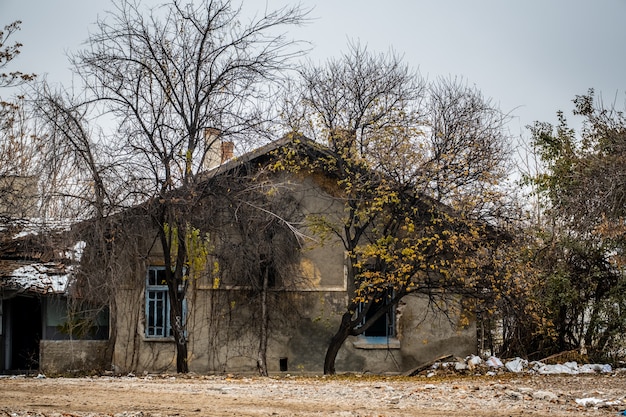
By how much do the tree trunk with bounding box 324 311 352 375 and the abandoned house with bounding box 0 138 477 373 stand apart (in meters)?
0.45

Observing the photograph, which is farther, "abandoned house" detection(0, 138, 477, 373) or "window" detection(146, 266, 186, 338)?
"window" detection(146, 266, 186, 338)

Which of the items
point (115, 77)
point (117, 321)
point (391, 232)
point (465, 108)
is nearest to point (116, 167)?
point (115, 77)

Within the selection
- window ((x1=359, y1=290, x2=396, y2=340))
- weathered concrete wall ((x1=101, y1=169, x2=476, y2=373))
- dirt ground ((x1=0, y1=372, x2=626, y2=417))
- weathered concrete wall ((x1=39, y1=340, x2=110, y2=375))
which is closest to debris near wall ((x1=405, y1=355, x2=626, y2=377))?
weathered concrete wall ((x1=101, y1=169, x2=476, y2=373))

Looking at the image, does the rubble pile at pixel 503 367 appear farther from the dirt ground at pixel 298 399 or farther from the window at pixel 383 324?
the dirt ground at pixel 298 399

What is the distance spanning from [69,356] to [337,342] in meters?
6.43

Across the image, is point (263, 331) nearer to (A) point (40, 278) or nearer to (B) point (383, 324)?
(B) point (383, 324)

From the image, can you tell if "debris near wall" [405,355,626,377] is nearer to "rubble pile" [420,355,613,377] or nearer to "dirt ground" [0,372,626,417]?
"rubble pile" [420,355,613,377]

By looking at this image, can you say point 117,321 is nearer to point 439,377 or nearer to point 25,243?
point 25,243

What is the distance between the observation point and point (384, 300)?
2256 cm

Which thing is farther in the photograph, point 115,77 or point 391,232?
point 391,232

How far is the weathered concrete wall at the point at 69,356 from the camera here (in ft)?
68.1

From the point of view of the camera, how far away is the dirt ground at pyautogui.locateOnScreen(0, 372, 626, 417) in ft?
37.0

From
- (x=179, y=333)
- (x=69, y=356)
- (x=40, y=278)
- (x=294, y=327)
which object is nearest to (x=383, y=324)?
(x=294, y=327)

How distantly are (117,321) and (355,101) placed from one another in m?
7.93
